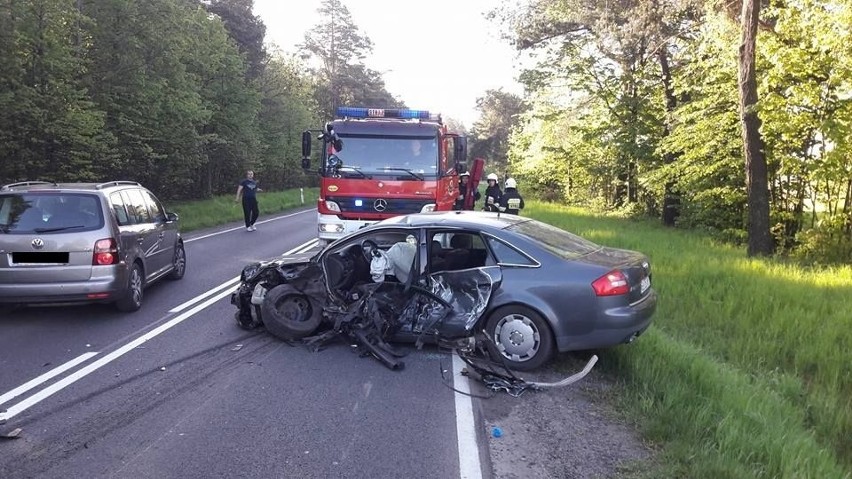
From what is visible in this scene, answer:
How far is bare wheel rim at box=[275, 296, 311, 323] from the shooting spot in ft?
22.6

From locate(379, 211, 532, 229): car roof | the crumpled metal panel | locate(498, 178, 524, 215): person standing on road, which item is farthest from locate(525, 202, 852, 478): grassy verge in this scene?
locate(498, 178, 524, 215): person standing on road

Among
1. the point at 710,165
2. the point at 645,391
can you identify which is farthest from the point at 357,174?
the point at 710,165

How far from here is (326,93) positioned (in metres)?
60.2

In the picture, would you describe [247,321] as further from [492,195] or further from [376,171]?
[492,195]

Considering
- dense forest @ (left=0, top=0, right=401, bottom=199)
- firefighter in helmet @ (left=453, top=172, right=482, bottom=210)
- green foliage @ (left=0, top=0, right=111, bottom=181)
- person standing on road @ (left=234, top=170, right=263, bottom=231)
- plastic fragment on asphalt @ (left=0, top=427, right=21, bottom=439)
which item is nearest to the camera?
plastic fragment on asphalt @ (left=0, top=427, right=21, bottom=439)

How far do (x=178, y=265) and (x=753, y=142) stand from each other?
12.0 meters

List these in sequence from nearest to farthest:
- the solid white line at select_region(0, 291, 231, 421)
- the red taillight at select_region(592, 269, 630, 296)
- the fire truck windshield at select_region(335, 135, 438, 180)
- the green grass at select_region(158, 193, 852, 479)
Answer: the green grass at select_region(158, 193, 852, 479)
the solid white line at select_region(0, 291, 231, 421)
the red taillight at select_region(592, 269, 630, 296)
the fire truck windshield at select_region(335, 135, 438, 180)

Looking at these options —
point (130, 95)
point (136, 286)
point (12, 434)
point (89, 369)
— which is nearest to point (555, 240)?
point (89, 369)

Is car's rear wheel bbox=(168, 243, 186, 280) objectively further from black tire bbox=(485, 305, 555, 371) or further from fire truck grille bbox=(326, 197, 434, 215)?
black tire bbox=(485, 305, 555, 371)

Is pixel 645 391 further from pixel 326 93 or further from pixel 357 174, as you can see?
pixel 326 93

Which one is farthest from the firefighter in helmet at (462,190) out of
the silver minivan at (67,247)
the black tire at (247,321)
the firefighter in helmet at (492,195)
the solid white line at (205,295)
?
the black tire at (247,321)

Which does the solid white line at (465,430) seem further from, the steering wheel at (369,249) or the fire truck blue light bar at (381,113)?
the fire truck blue light bar at (381,113)

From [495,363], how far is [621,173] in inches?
978

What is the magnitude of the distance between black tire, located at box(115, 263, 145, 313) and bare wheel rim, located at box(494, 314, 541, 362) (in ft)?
15.6
